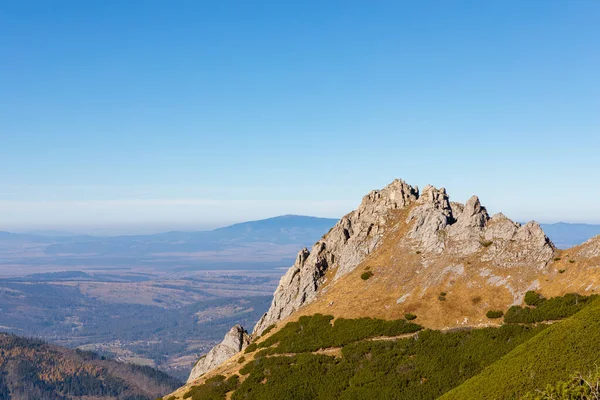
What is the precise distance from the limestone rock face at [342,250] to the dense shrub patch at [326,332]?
12.4m

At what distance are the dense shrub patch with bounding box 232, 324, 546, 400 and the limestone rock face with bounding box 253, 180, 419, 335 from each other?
76.9ft

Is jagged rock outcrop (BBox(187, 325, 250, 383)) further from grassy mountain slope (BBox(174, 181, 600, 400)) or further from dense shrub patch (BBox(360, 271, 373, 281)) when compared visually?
dense shrub patch (BBox(360, 271, 373, 281))

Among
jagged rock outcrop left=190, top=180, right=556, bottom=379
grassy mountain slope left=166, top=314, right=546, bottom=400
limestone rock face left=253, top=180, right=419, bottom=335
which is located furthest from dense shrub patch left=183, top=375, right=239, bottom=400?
limestone rock face left=253, top=180, right=419, bottom=335

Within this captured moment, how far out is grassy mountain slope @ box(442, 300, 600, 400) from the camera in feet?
146

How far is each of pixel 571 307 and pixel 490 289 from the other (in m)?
11.9

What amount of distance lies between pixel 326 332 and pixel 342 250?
24.7m

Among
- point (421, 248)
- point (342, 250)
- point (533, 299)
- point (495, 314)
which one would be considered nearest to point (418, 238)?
point (421, 248)

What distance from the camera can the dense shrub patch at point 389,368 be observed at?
187ft

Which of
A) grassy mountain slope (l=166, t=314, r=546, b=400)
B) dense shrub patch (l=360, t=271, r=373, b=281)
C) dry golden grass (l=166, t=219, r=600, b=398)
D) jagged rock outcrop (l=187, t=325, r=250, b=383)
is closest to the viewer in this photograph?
grassy mountain slope (l=166, t=314, r=546, b=400)

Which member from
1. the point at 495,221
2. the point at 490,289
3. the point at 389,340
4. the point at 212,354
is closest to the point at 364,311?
the point at 389,340

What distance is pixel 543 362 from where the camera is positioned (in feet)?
153

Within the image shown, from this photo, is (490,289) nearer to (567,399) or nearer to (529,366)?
(529,366)

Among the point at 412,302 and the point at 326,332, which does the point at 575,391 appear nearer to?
the point at 412,302

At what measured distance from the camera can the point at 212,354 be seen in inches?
3669
